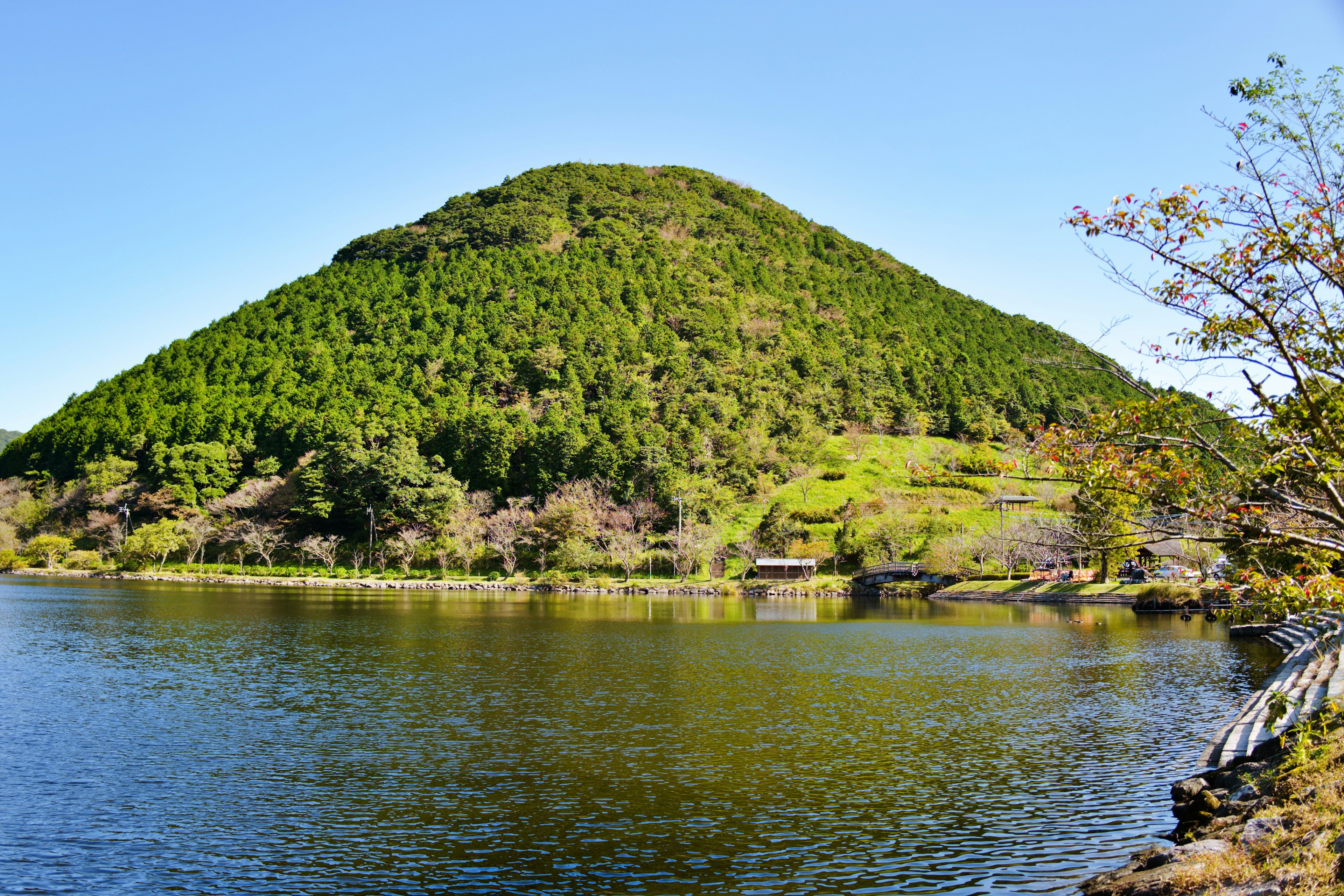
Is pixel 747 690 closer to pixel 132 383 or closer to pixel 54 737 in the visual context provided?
pixel 54 737

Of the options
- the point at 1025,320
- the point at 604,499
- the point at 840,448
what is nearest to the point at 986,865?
the point at 604,499

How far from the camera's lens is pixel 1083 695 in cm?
2367

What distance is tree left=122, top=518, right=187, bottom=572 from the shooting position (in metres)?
86.4

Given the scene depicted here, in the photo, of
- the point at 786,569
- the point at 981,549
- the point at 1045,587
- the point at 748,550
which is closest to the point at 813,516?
the point at 786,569

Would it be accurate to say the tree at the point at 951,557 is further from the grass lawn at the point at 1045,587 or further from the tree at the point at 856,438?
the tree at the point at 856,438

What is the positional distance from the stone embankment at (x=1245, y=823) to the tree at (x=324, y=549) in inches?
3274

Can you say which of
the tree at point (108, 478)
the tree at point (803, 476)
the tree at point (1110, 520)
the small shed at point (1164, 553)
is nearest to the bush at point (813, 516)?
the tree at point (803, 476)

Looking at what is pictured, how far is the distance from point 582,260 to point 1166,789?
163133 millimetres

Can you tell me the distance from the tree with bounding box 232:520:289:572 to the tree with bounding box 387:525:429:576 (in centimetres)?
1247

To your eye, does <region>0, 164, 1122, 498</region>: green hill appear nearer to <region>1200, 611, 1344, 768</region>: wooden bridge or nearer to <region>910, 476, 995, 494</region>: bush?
<region>910, 476, 995, 494</region>: bush

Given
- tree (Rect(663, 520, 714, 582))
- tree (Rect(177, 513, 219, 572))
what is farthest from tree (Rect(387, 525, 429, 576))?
tree (Rect(663, 520, 714, 582))

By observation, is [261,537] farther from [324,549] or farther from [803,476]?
[803,476]

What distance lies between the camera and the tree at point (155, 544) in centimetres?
8638

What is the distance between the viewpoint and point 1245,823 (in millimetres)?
10477
